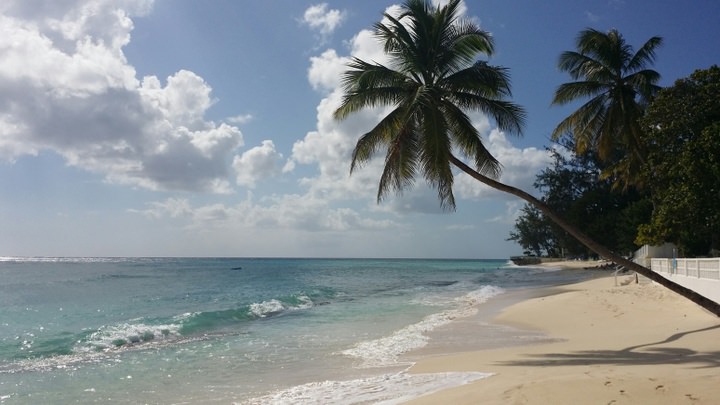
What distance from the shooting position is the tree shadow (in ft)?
26.2

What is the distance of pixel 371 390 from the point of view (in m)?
8.12

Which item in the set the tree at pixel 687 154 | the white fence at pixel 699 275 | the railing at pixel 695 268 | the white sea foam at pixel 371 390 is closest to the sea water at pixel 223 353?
the white sea foam at pixel 371 390

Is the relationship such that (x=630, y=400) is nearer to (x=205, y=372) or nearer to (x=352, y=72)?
(x=205, y=372)

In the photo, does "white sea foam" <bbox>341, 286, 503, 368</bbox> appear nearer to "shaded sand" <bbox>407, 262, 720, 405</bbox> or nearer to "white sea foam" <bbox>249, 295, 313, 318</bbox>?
"shaded sand" <bbox>407, 262, 720, 405</bbox>

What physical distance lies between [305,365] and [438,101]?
680 centimetres

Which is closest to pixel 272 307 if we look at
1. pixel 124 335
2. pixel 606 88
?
pixel 124 335

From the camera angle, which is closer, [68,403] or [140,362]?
[68,403]

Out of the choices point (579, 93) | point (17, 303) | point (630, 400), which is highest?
point (579, 93)

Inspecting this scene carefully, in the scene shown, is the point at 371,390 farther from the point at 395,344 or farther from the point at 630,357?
the point at 395,344

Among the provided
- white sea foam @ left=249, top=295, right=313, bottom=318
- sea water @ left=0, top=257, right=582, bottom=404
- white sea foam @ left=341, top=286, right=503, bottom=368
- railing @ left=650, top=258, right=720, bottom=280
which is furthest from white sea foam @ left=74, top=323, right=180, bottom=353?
railing @ left=650, top=258, right=720, bottom=280

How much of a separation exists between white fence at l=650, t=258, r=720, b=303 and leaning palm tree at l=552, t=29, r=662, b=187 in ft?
13.7

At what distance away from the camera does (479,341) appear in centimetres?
1273

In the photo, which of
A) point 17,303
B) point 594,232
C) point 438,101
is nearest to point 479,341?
point 438,101

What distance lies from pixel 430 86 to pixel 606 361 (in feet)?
24.2
